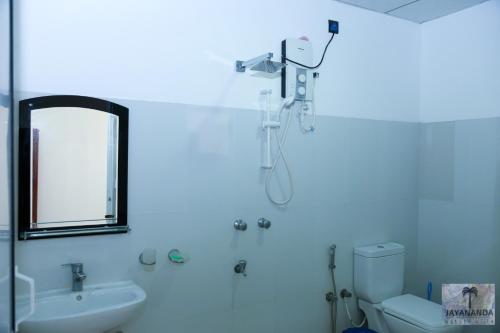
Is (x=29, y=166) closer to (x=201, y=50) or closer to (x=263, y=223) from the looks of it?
(x=201, y=50)

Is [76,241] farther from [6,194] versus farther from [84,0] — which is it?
[84,0]

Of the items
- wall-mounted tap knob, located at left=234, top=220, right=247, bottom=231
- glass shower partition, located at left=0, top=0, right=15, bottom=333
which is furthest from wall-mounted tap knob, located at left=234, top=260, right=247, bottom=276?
glass shower partition, located at left=0, top=0, right=15, bottom=333

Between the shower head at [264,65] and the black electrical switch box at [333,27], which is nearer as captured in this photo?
the shower head at [264,65]

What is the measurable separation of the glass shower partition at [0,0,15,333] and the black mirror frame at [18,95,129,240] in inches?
7.6

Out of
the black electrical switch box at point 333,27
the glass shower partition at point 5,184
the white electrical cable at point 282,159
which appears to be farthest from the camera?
the black electrical switch box at point 333,27

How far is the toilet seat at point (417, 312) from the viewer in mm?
2283

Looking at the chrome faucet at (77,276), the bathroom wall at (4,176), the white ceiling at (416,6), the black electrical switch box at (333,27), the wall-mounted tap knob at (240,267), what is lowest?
the wall-mounted tap knob at (240,267)

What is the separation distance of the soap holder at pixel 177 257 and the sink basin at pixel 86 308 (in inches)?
8.3

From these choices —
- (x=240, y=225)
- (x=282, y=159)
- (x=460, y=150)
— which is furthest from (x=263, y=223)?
(x=460, y=150)

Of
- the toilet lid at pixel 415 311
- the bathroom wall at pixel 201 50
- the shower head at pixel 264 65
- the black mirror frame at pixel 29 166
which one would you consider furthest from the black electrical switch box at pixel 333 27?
the toilet lid at pixel 415 311

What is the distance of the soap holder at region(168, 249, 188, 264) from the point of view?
2.03 metres

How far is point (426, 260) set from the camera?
3.03 meters

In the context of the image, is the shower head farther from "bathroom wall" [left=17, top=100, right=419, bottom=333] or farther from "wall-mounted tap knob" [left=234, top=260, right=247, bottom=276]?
"wall-mounted tap knob" [left=234, top=260, right=247, bottom=276]
